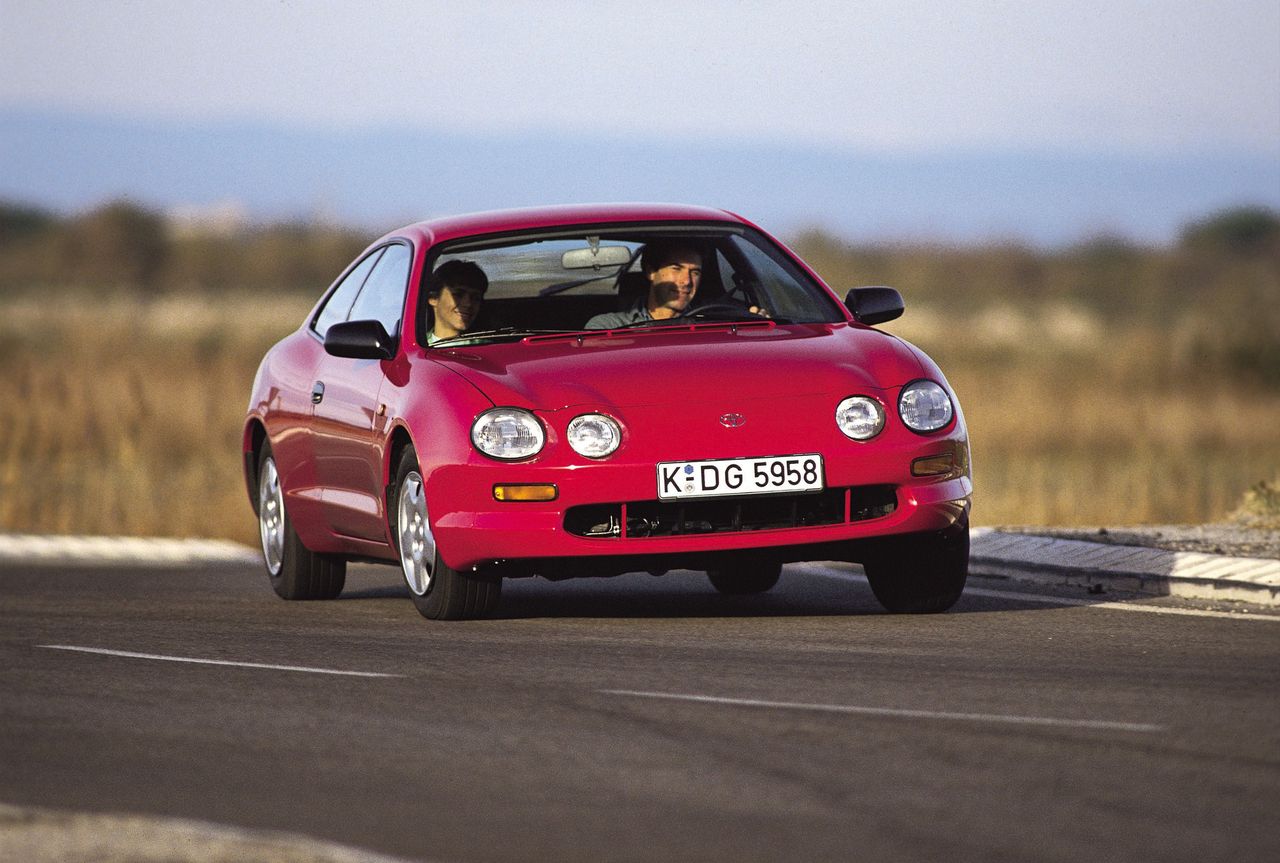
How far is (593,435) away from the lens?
9.36 metres

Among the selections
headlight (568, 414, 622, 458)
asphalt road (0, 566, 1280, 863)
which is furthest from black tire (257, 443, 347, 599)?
headlight (568, 414, 622, 458)

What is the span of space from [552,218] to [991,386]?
55.0 ft

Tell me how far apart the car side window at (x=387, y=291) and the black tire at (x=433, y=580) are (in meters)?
0.84

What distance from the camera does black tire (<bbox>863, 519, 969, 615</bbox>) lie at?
32.2 ft

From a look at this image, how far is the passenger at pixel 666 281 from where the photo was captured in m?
10.9

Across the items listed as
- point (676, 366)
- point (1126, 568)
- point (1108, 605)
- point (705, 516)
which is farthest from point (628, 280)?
point (1108, 605)

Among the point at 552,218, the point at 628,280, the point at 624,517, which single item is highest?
the point at 552,218

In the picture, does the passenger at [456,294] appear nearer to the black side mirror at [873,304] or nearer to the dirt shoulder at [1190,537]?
the black side mirror at [873,304]

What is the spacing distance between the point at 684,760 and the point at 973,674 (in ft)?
5.64

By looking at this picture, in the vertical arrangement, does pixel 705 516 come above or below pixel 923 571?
above

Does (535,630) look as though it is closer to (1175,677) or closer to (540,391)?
(540,391)

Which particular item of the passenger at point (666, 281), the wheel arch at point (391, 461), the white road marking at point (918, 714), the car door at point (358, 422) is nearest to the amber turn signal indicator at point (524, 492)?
the wheel arch at point (391, 461)

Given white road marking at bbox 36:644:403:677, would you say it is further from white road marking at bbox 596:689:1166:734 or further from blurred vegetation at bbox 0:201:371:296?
blurred vegetation at bbox 0:201:371:296

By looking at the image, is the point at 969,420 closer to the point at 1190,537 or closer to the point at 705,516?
the point at 1190,537
